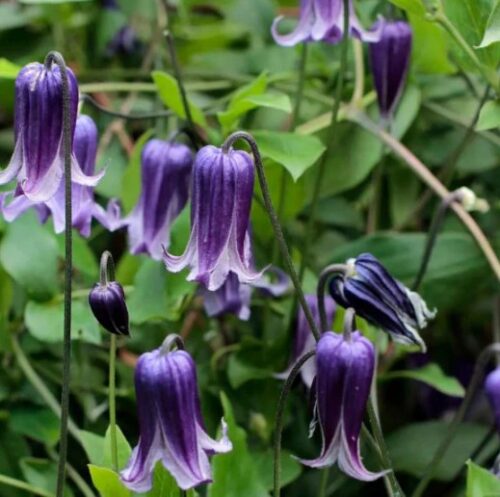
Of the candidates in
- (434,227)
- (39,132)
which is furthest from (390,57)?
(39,132)

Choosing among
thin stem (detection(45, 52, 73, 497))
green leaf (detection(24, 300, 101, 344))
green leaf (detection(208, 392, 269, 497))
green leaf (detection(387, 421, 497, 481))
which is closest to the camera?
thin stem (detection(45, 52, 73, 497))

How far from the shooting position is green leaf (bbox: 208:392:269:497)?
0.90m

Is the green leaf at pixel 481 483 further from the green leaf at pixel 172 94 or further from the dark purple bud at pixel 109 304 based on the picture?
the green leaf at pixel 172 94

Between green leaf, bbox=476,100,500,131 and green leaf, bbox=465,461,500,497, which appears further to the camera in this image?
green leaf, bbox=476,100,500,131

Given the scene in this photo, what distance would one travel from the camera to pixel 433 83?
1.35m

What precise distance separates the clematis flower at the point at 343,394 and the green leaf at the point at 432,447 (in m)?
0.38

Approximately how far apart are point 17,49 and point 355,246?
726 mm

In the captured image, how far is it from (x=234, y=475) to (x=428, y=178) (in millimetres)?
390

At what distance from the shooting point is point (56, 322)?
107cm

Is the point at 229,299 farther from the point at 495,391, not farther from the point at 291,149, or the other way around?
the point at 495,391

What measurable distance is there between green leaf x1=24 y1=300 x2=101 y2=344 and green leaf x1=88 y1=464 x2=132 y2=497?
200 millimetres

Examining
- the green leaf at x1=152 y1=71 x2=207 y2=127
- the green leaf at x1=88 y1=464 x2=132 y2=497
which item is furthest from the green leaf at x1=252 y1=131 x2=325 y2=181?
the green leaf at x1=88 y1=464 x2=132 y2=497

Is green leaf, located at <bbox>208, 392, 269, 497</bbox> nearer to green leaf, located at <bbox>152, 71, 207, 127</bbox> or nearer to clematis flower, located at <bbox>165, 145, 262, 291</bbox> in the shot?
clematis flower, located at <bbox>165, 145, 262, 291</bbox>

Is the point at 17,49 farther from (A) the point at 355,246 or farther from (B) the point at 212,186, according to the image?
(B) the point at 212,186
